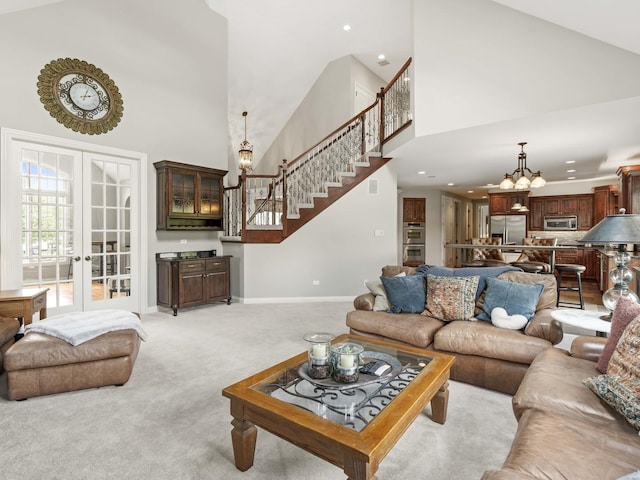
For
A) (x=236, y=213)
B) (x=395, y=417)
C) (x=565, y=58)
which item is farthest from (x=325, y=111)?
(x=395, y=417)

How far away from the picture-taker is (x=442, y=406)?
2.20 meters

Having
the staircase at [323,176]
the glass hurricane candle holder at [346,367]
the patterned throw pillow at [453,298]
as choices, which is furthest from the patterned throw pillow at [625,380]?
the staircase at [323,176]

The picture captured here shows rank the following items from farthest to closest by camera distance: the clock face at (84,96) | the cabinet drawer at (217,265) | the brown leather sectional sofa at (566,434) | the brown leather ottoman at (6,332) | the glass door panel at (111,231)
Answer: the cabinet drawer at (217,265) → the glass door panel at (111,231) → the clock face at (84,96) → the brown leather ottoman at (6,332) → the brown leather sectional sofa at (566,434)

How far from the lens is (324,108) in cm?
806

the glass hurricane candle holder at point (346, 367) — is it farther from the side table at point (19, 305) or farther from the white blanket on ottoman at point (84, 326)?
the side table at point (19, 305)

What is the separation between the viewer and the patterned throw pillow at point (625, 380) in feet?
4.78

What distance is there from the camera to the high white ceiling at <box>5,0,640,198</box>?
352 cm

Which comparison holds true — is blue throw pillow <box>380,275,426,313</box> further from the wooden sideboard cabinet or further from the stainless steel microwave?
the stainless steel microwave

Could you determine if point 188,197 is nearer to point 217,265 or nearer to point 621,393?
point 217,265

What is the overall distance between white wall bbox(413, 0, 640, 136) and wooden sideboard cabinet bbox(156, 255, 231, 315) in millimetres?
3785

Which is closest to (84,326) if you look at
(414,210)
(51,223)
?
(51,223)

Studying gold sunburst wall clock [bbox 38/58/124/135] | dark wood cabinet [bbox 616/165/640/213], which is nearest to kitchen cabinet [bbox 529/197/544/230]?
dark wood cabinet [bbox 616/165/640/213]

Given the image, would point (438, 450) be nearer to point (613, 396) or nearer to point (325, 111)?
point (613, 396)

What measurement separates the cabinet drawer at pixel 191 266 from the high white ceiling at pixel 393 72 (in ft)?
11.8
